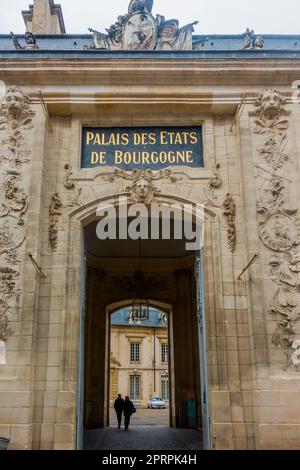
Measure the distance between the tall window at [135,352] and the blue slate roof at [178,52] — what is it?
31.6 meters

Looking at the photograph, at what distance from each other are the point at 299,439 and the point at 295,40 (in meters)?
9.21

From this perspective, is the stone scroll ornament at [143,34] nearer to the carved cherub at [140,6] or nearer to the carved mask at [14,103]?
the carved cherub at [140,6]

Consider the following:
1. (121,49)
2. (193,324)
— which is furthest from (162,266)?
(121,49)

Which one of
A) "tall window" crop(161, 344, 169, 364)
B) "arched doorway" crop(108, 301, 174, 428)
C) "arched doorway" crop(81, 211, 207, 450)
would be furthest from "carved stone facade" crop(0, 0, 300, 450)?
"tall window" crop(161, 344, 169, 364)

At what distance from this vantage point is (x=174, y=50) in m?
10.5

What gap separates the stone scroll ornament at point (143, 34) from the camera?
10.9 metres

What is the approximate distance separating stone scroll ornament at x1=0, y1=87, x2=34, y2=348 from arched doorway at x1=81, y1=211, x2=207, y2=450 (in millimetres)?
5473

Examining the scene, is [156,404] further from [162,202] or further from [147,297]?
[162,202]

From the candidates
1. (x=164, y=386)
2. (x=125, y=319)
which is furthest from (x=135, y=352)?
(x=164, y=386)

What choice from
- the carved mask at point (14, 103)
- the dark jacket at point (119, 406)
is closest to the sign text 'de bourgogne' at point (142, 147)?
the carved mask at point (14, 103)

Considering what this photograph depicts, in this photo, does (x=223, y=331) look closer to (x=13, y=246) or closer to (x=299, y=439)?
(x=299, y=439)

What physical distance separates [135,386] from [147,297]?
2594cm

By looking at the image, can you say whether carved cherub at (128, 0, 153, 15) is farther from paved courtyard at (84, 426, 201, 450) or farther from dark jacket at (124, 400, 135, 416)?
dark jacket at (124, 400, 135, 416)

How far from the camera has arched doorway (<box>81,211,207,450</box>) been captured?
15.3m
